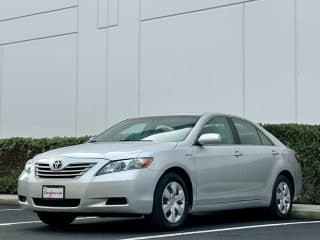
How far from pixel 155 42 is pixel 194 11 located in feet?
4.14

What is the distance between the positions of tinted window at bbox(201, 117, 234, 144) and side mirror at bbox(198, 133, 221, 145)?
43 cm

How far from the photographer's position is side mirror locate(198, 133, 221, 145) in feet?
31.5

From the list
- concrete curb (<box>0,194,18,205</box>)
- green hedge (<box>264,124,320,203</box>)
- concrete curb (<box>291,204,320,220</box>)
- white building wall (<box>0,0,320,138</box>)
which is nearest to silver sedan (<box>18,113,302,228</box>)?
concrete curb (<box>291,204,320,220</box>)

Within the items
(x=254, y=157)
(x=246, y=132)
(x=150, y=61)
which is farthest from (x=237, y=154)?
(x=150, y=61)

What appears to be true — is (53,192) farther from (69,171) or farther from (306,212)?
(306,212)

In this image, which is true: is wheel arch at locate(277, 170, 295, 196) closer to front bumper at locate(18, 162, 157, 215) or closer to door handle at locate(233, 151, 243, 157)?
door handle at locate(233, 151, 243, 157)

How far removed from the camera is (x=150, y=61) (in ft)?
58.2

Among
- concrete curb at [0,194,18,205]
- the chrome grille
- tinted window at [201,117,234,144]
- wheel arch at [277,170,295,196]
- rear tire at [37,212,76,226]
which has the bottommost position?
concrete curb at [0,194,18,205]

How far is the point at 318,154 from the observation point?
44.2 ft

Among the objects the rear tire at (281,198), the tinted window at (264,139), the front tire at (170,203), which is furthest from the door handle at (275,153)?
the front tire at (170,203)

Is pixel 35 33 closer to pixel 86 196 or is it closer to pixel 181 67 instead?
pixel 181 67

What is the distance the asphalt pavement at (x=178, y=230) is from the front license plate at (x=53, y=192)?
1.42 feet

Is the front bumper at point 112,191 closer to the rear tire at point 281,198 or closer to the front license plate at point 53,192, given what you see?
the front license plate at point 53,192

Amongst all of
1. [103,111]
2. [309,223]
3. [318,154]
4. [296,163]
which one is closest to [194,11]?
[103,111]
